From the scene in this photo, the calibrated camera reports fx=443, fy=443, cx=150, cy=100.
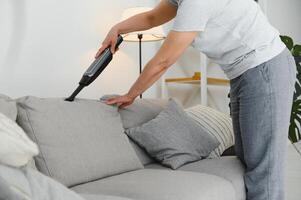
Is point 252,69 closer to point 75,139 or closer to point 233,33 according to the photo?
point 233,33

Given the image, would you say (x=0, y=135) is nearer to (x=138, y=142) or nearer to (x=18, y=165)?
(x=18, y=165)

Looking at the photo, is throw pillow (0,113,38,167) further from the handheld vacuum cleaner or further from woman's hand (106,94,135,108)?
woman's hand (106,94,135,108)

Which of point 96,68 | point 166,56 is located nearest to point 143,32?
point 96,68

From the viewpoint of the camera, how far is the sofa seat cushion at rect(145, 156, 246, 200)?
1.88 m

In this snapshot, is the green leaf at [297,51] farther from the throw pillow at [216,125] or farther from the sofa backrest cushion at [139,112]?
the sofa backrest cushion at [139,112]

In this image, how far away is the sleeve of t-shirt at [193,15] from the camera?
1.64 meters

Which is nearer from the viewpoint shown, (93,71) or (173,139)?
(93,71)

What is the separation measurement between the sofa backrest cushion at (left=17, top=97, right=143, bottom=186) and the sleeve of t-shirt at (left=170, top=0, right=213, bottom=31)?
581mm

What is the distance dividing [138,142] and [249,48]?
0.72 meters

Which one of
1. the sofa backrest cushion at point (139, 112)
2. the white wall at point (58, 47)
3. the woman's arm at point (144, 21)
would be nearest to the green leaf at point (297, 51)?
the white wall at point (58, 47)

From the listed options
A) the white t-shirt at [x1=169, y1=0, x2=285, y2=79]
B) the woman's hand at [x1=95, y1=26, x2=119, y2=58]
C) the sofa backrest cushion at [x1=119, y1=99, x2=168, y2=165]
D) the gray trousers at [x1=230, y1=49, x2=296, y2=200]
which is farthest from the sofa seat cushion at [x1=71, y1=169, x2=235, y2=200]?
the woman's hand at [x1=95, y1=26, x2=119, y2=58]

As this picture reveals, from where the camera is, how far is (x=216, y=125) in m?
2.41

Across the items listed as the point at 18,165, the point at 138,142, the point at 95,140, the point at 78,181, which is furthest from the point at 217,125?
the point at 18,165

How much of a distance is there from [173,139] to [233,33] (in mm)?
629
